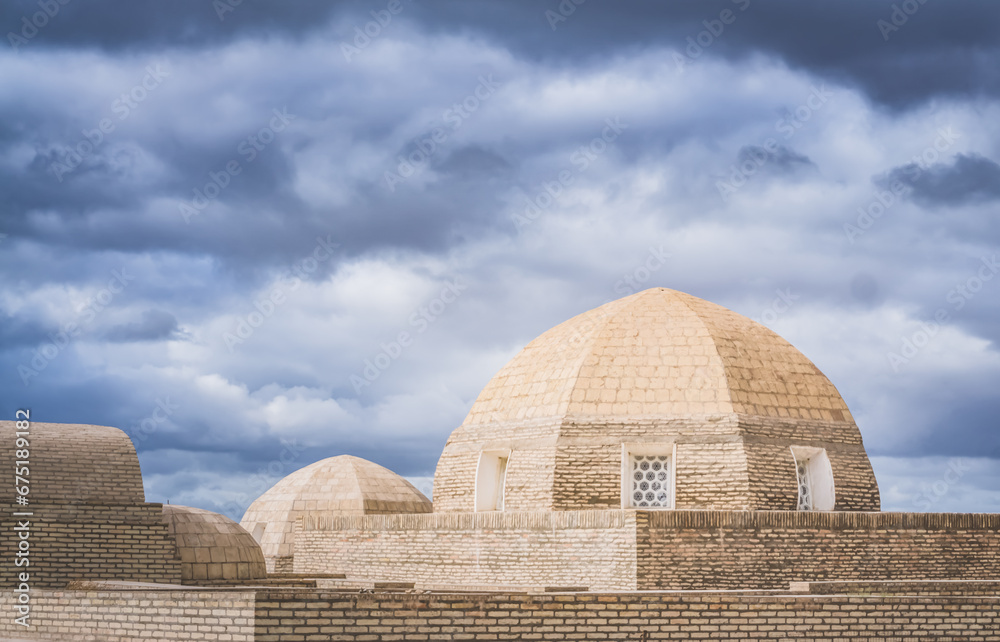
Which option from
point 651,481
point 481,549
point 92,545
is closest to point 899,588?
point 651,481

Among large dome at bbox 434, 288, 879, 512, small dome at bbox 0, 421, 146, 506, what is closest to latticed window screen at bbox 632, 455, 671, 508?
large dome at bbox 434, 288, 879, 512

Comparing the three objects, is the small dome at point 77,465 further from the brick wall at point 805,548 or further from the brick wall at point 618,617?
the brick wall at point 805,548

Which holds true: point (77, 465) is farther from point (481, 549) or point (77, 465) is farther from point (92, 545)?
point (481, 549)

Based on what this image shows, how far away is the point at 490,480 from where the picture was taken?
58.5ft

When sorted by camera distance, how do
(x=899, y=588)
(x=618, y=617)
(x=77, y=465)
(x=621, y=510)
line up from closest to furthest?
1. (x=618, y=617)
2. (x=899, y=588)
3. (x=621, y=510)
4. (x=77, y=465)

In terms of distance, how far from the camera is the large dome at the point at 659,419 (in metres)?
→ 16.2

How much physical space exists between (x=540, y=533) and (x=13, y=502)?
711 centimetres

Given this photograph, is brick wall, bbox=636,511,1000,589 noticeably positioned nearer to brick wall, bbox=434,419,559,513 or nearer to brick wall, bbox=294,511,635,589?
brick wall, bbox=294,511,635,589

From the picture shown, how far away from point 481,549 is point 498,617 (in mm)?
6332

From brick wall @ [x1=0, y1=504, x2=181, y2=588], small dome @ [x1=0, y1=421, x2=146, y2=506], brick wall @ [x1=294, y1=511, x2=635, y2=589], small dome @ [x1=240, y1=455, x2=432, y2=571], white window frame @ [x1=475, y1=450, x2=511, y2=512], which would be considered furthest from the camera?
small dome @ [x1=240, y1=455, x2=432, y2=571]

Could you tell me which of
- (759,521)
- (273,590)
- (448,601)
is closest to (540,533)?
(759,521)

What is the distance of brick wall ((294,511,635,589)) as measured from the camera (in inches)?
583

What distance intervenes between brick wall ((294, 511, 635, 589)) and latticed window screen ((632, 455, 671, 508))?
5.07 feet

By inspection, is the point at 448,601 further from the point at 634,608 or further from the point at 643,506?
the point at 643,506
